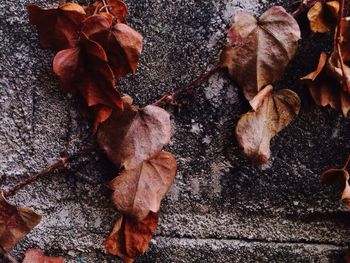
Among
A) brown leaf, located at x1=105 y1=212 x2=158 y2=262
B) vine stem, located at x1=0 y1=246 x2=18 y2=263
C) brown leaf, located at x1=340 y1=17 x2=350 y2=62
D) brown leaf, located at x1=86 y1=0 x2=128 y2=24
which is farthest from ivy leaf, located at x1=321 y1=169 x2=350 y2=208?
vine stem, located at x1=0 y1=246 x2=18 y2=263

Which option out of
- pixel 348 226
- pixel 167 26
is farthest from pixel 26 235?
pixel 348 226

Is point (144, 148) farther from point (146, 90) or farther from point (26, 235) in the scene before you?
point (26, 235)

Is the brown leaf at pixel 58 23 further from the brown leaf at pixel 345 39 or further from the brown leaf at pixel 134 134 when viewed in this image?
the brown leaf at pixel 345 39

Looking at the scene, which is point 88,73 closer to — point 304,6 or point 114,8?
point 114,8

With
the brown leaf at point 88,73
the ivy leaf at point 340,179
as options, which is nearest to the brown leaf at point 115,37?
the brown leaf at point 88,73

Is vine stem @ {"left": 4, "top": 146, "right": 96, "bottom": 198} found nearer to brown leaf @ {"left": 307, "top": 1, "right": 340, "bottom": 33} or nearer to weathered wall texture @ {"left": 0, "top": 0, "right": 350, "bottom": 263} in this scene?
weathered wall texture @ {"left": 0, "top": 0, "right": 350, "bottom": 263}

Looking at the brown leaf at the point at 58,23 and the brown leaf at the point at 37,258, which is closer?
the brown leaf at the point at 58,23
